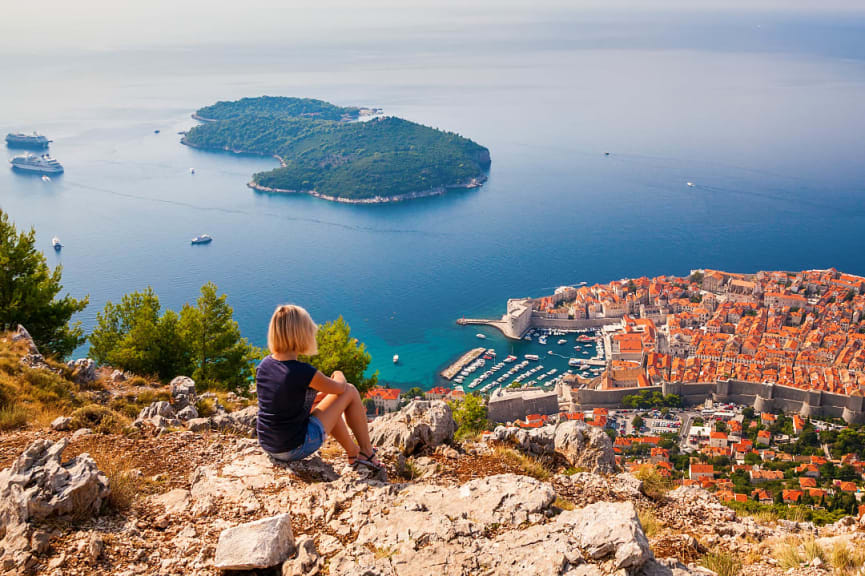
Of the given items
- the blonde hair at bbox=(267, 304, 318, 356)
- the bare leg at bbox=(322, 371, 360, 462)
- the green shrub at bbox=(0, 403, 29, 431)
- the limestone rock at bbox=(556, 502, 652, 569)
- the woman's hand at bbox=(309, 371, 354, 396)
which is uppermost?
the blonde hair at bbox=(267, 304, 318, 356)

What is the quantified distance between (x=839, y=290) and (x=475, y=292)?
23.3 m

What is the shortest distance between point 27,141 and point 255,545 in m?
78.8

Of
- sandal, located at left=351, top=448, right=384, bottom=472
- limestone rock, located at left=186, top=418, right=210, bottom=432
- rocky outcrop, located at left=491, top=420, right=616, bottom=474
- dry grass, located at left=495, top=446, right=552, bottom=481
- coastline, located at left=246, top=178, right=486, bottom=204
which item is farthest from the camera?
coastline, located at left=246, top=178, right=486, bottom=204

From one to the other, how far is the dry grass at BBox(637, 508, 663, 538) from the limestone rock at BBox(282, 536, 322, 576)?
7.01 ft

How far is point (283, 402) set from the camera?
153 inches

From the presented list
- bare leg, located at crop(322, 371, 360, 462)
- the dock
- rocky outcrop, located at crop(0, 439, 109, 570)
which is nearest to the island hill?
the dock

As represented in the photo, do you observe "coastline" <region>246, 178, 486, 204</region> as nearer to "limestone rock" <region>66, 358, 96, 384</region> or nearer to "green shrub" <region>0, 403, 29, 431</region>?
"limestone rock" <region>66, 358, 96, 384</region>

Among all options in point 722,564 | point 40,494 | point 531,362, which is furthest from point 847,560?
point 531,362

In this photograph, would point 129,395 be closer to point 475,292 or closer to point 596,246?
point 475,292

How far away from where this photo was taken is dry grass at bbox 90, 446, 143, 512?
12.0 ft

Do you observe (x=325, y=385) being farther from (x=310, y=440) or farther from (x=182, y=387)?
(x=182, y=387)

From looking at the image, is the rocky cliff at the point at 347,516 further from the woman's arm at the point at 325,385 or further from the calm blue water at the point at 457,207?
the calm blue water at the point at 457,207

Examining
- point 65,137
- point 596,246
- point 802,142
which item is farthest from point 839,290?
point 65,137

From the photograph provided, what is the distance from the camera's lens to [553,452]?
18.6 ft
